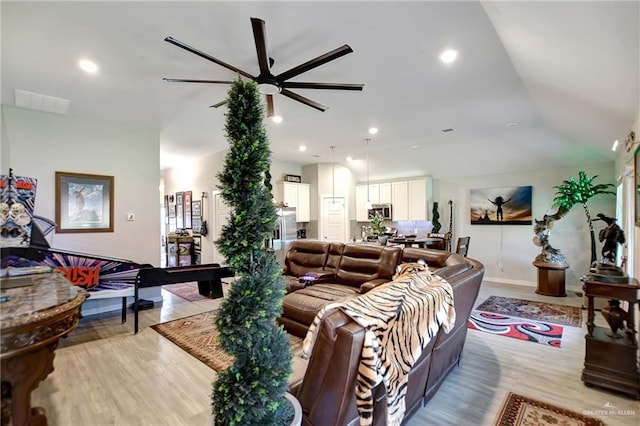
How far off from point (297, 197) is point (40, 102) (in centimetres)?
500

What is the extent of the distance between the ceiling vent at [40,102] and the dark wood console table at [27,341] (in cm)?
297

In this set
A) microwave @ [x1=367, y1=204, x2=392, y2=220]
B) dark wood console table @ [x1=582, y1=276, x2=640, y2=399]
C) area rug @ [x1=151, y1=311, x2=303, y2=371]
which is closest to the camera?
dark wood console table @ [x1=582, y1=276, x2=640, y2=399]

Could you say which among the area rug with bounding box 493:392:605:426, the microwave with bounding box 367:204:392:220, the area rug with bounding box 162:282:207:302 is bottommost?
the area rug with bounding box 162:282:207:302

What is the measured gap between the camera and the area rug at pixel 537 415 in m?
1.98

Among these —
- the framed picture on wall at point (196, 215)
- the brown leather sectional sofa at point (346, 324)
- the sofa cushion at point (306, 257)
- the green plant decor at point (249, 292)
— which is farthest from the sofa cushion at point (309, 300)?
the framed picture on wall at point (196, 215)

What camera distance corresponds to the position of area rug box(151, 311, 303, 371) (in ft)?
9.43

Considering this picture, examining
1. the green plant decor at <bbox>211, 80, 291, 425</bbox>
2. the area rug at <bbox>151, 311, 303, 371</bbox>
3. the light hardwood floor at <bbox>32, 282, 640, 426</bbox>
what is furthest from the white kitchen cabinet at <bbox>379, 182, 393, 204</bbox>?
the green plant decor at <bbox>211, 80, 291, 425</bbox>

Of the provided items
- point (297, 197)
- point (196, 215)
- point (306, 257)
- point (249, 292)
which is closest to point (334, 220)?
Result: point (297, 197)

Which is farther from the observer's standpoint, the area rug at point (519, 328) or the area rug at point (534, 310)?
the area rug at point (534, 310)

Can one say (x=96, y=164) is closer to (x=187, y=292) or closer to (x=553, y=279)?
(x=187, y=292)

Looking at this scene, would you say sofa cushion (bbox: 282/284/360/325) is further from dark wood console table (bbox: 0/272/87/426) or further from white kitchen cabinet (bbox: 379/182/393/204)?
white kitchen cabinet (bbox: 379/182/393/204)

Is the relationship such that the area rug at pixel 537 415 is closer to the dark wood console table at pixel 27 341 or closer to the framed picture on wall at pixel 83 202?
the dark wood console table at pixel 27 341

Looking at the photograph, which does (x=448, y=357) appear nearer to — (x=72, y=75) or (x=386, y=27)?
(x=386, y=27)

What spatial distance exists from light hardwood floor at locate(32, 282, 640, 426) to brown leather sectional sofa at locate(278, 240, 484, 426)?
0.26m
